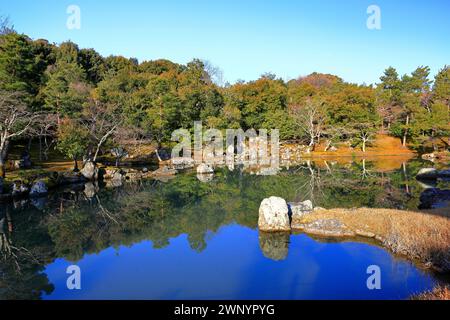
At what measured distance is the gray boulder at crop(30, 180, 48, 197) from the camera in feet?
80.3

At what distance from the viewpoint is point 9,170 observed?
91.7 ft

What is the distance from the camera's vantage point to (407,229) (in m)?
13.0

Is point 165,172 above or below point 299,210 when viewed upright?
above

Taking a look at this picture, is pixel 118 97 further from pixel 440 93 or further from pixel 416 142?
pixel 440 93

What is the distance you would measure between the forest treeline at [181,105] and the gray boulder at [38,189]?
4.89 m

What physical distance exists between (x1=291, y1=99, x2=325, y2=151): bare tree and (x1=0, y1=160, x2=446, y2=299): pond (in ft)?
76.7

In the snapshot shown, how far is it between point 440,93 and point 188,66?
4587cm

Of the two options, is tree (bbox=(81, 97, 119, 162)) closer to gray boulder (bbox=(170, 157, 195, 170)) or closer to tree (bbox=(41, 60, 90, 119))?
tree (bbox=(41, 60, 90, 119))

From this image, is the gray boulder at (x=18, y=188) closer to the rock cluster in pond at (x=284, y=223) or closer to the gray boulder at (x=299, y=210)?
the rock cluster in pond at (x=284, y=223)

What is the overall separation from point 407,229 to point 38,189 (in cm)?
2388

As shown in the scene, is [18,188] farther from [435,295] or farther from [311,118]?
[311,118]

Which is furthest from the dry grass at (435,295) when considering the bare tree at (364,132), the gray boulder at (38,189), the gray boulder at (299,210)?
the bare tree at (364,132)

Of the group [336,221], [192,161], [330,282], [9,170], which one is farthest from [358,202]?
[9,170]

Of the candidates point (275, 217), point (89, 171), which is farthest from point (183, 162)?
point (275, 217)
